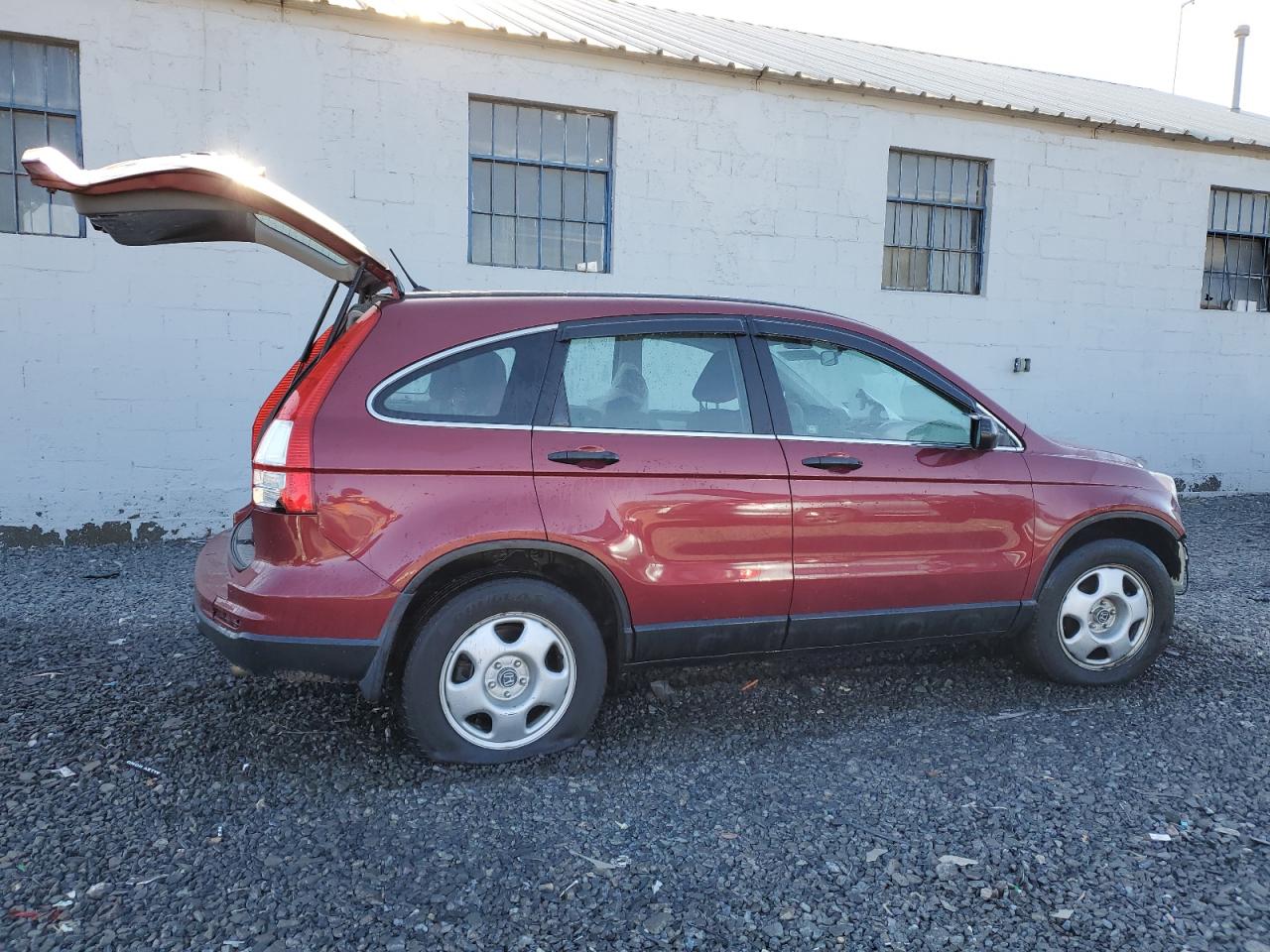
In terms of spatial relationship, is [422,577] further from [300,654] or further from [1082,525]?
[1082,525]

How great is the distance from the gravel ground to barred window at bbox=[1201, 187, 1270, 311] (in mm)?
8261

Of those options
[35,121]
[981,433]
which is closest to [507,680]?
[981,433]

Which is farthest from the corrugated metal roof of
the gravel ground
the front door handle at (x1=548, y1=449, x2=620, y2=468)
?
the gravel ground

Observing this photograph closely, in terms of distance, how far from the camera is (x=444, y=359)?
3.28 meters

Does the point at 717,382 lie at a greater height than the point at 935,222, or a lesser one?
lesser

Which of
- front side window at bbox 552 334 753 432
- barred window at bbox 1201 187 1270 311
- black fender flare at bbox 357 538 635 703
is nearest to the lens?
black fender flare at bbox 357 538 635 703

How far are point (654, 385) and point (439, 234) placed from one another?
502cm

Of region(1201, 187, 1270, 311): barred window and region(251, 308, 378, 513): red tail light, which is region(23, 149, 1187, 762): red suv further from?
region(1201, 187, 1270, 311): barred window

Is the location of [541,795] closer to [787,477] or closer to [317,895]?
[317,895]

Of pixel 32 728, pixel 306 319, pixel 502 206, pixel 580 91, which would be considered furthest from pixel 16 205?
pixel 32 728

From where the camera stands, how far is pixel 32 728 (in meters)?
3.61

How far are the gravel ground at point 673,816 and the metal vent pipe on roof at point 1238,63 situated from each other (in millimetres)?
15903

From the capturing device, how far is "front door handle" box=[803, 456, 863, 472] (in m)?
3.62

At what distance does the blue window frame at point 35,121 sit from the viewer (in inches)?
277
